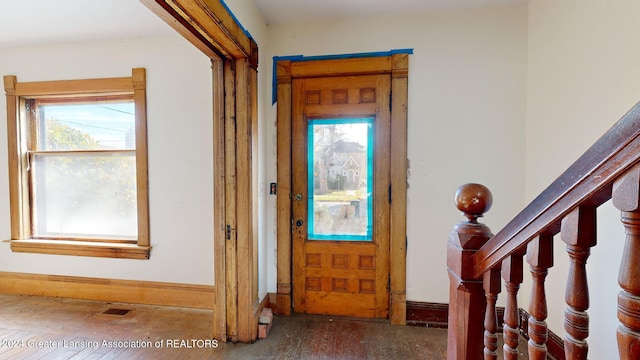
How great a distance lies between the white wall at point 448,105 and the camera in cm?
205

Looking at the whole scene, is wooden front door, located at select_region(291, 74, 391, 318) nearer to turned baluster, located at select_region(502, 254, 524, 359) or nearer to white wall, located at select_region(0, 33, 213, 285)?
white wall, located at select_region(0, 33, 213, 285)

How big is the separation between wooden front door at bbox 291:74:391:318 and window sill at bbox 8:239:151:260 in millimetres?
1552

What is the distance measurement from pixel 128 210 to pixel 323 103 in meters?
2.15

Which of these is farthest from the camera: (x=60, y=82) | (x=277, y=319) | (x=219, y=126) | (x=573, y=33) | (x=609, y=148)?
(x=60, y=82)

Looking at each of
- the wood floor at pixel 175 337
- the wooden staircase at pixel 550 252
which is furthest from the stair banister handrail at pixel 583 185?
the wood floor at pixel 175 337

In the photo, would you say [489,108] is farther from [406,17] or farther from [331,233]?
[331,233]

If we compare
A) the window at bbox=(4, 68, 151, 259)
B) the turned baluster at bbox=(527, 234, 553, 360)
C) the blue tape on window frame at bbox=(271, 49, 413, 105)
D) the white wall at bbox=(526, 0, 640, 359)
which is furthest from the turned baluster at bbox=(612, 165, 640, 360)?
the window at bbox=(4, 68, 151, 259)

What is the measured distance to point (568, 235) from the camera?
1.76 ft

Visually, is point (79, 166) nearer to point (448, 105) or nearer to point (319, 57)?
point (319, 57)

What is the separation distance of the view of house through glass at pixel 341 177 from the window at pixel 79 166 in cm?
162

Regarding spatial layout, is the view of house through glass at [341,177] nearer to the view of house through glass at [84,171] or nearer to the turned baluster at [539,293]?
the turned baluster at [539,293]

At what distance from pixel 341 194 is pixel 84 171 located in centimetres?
256

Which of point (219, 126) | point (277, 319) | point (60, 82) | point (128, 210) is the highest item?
point (60, 82)

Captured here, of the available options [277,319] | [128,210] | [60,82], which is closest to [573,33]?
Result: [277,319]
